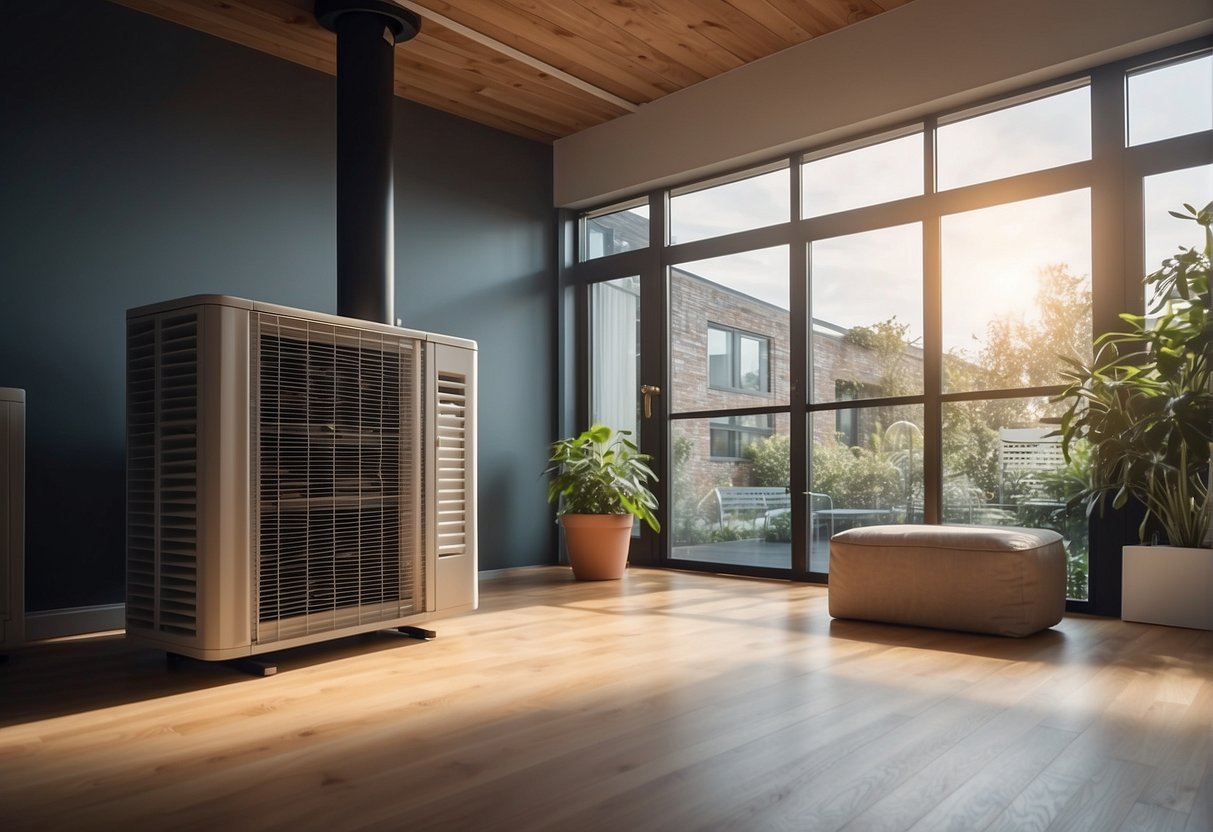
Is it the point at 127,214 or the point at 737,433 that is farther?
the point at 737,433

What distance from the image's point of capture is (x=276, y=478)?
2732 millimetres

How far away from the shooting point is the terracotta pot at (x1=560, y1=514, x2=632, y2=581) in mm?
4848

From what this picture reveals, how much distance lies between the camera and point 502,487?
5262 millimetres

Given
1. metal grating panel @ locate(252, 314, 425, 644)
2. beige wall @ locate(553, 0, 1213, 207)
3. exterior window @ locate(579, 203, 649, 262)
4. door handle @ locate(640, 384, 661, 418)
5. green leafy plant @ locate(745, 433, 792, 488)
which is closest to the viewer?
metal grating panel @ locate(252, 314, 425, 644)

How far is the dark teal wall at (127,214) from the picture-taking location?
3406 mm

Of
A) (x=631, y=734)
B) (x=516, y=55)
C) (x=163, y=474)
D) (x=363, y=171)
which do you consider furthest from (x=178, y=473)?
(x=516, y=55)

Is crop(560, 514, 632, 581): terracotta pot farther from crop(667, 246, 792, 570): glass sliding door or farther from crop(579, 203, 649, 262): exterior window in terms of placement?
crop(579, 203, 649, 262): exterior window

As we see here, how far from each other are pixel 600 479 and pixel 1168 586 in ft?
8.77

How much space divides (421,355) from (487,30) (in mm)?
A: 1864

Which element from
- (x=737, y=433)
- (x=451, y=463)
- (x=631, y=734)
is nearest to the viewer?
(x=631, y=734)

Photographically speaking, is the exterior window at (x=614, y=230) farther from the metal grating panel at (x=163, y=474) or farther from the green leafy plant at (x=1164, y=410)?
the metal grating panel at (x=163, y=474)

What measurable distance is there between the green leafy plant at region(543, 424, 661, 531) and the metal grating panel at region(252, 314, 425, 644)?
186cm

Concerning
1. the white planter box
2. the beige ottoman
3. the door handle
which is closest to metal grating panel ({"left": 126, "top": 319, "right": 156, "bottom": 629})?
the beige ottoman

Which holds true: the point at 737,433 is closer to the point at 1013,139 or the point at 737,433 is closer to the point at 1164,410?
the point at 1013,139
